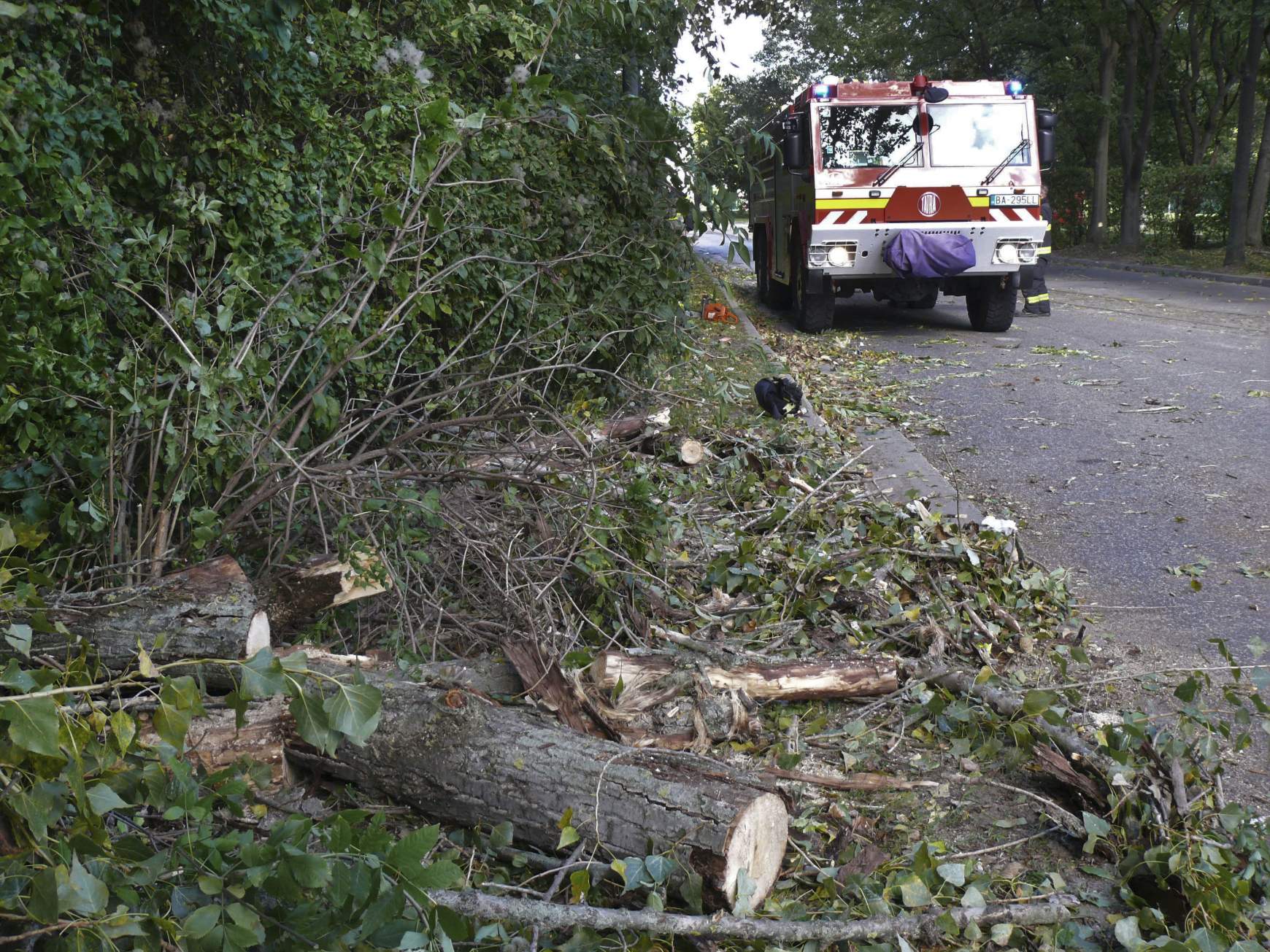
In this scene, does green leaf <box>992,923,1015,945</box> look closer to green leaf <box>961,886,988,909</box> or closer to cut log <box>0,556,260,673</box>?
green leaf <box>961,886,988,909</box>

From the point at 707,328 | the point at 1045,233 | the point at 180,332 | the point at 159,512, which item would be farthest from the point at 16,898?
the point at 1045,233

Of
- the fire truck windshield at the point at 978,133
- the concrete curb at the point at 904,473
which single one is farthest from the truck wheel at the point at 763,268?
the concrete curb at the point at 904,473

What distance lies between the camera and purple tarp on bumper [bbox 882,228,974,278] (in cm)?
1130

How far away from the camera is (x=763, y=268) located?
1612 centimetres

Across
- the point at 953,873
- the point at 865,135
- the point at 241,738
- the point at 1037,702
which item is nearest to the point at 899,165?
the point at 865,135

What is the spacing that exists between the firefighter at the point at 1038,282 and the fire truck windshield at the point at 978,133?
2.07 ft

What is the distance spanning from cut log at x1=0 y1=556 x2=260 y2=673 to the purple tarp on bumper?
970 cm

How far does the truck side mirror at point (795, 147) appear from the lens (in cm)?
1146

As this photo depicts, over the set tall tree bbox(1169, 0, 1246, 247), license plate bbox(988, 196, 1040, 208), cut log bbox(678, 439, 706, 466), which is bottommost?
cut log bbox(678, 439, 706, 466)

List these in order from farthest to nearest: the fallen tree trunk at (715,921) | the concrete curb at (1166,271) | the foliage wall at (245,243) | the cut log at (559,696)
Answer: the concrete curb at (1166,271) < the foliage wall at (245,243) < the cut log at (559,696) < the fallen tree trunk at (715,921)

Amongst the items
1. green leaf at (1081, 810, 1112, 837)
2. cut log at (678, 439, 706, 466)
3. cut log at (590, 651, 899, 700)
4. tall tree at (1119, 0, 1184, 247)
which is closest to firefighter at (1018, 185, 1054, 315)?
cut log at (678, 439, 706, 466)

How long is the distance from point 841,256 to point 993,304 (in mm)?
1973

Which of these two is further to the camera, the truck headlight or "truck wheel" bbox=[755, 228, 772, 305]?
"truck wheel" bbox=[755, 228, 772, 305]

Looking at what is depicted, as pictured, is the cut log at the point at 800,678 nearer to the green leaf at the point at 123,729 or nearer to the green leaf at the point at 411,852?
the green leaf at the point at 411,852
